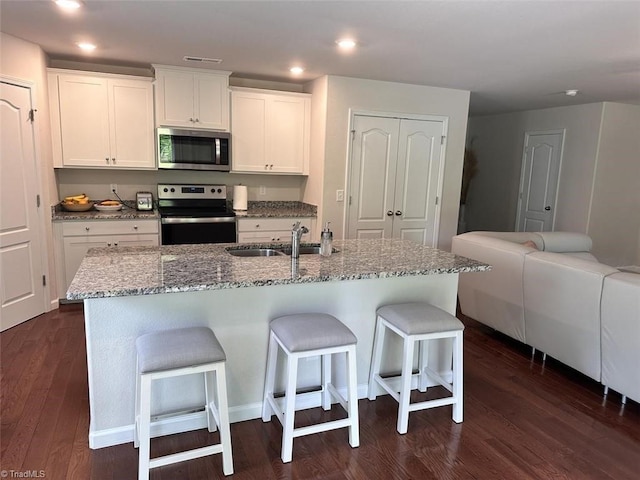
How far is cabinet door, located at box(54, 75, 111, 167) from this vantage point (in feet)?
13.6

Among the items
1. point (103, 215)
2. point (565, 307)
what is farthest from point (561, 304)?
point (103, 215)

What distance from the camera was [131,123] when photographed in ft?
14.3

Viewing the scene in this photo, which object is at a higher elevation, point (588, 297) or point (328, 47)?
point (328, 47)

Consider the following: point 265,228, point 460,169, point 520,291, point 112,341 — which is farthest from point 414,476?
point 460,169

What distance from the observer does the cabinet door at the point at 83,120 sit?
4141mm

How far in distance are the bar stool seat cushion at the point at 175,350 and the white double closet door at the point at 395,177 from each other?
299 cm

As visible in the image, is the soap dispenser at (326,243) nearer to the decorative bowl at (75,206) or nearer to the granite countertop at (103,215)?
the granite countertop at (103,215)

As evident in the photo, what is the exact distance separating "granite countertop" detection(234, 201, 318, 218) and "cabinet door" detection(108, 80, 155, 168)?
1156 millimetres

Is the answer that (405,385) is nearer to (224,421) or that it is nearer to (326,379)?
(326,379)

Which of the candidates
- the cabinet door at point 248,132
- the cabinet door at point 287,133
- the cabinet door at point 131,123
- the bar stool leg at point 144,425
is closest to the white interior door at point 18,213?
the cabinet door at point 131,123

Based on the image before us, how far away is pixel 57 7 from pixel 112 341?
6.96 ft

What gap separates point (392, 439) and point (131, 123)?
3763 mm

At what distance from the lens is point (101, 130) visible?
4285mm

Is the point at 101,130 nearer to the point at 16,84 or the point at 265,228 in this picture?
the point at 16,84
